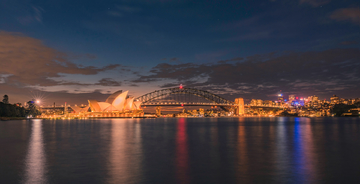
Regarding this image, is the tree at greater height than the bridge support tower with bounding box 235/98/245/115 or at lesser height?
greater

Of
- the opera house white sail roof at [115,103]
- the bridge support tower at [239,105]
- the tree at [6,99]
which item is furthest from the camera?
the bridge support tower at [239,105]

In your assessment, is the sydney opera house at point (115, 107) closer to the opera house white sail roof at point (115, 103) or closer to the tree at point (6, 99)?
the opera house white sail roof at point (115, 103)

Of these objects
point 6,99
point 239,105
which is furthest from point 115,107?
point 239,105

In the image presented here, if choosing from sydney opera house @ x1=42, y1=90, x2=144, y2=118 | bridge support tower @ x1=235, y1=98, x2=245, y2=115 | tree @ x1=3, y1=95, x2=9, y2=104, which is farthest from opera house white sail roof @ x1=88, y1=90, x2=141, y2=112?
bridge support tower @ x1=235, y1=98, x2=245, y2=115

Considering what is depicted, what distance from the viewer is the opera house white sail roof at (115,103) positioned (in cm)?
10919

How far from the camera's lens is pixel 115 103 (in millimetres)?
110562

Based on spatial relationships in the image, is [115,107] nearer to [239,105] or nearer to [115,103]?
[115,103]

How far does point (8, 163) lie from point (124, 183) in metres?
7.26

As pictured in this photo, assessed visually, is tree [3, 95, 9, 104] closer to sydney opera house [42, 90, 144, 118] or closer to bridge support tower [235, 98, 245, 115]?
sydney opera house [42, 90, 144, 118]

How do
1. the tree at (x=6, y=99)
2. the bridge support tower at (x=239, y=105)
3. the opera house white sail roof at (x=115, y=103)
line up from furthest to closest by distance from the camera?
1. the bridge support tower at (x=239, y=105)
2. the tree at (x=6, y=99)
3. the opera house white sail roof at (x=115, y=103)

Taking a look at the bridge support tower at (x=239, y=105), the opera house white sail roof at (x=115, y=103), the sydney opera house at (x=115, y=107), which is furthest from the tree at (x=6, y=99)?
the bridge support tower at (x=239, y=105)

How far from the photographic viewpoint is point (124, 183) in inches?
357

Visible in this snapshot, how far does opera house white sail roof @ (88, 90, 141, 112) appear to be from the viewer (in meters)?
109

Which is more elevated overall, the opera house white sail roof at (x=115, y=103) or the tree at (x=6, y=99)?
the tree at (x=6, y=99)
